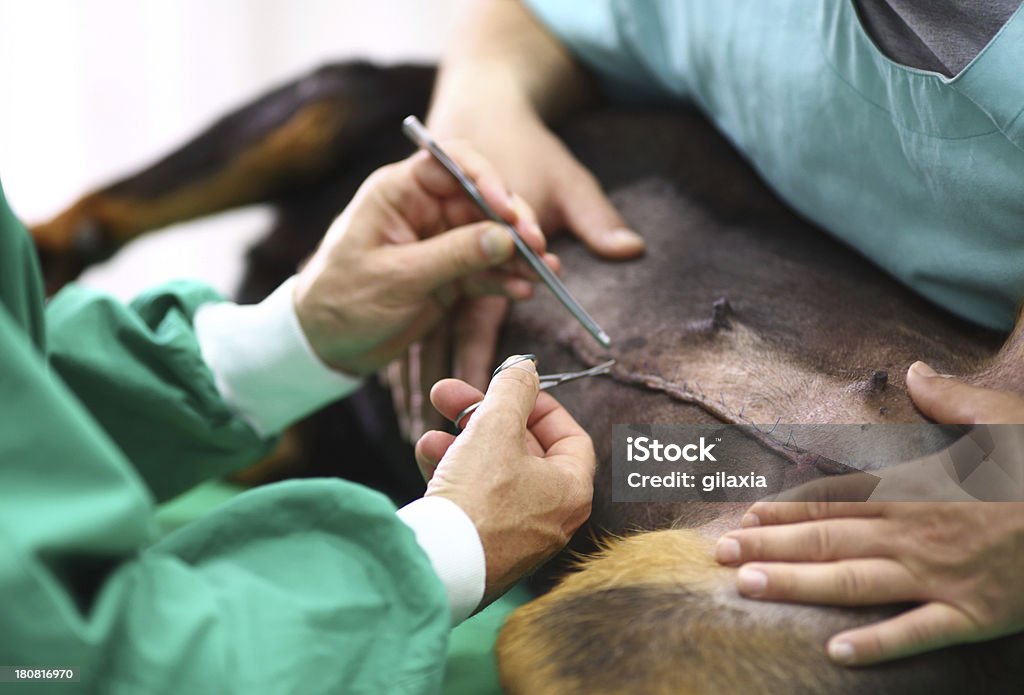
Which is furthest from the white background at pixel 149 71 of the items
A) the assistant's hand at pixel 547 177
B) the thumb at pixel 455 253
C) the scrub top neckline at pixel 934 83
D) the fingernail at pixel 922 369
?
the fingernail at pixel 922 369

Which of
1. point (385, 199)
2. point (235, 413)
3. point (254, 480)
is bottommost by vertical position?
point (254, 480)

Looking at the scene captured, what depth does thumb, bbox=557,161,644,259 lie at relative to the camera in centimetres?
84

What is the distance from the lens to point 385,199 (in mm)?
792

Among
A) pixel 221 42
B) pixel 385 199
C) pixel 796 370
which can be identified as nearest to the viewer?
pixel 796 370

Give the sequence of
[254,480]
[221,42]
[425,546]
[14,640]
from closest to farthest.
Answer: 1. [14,640]
2. [425,546]
3. [254,480]
4. [221,42]

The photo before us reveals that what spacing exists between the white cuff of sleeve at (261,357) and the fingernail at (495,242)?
7.5 inches

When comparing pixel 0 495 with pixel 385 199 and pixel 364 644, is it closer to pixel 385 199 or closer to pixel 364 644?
pixel 364 644

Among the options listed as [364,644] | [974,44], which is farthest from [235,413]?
[974,44]

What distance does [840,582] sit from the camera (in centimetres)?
47

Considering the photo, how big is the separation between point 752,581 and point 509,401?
0.55ft

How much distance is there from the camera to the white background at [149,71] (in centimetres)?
162

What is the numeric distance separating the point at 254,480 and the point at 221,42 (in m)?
1.01

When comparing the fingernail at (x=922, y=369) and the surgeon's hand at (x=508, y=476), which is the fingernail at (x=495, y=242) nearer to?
the surgeon's hand at (x=508, y=476)

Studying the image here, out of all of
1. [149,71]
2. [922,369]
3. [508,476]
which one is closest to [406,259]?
[508,476]
